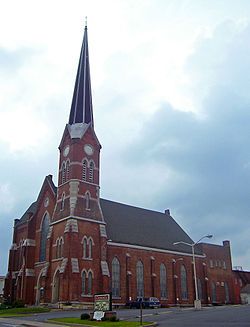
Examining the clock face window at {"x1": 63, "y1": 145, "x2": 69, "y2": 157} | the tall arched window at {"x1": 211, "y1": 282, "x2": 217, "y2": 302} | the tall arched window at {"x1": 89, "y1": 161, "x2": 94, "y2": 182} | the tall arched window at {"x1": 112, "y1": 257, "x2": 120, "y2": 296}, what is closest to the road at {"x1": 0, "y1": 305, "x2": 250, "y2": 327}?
the tall arched window at {"x1": 112, "y1": 257, "x2": 120, "y2": 296}

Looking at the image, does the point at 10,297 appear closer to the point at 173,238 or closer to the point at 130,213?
the point at 130,213

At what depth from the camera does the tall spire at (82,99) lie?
60.7 m

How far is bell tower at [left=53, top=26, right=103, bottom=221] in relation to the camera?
54.3 meters

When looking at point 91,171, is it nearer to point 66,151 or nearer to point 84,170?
point 84,170

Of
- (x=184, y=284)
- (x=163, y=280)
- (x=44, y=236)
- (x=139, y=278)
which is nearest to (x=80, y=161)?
(x=44, y=236)

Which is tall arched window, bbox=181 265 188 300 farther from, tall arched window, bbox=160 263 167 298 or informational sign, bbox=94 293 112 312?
informational sign, bbox=94 293 112 312

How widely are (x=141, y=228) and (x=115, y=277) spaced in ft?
37.3

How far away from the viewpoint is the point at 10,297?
60531mm

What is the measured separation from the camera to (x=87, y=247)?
52.3 metres

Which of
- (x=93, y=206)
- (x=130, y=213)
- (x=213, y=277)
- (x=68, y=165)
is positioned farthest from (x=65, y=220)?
(x=213, y=277)

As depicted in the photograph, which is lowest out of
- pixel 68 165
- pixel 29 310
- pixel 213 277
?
pixel 29 310

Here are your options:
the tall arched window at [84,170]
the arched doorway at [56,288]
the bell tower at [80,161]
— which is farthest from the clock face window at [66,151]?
the arched doorway at [56,288]

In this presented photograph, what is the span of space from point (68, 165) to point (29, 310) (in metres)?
20.6

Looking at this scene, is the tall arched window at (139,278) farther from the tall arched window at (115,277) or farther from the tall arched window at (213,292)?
the tall arched window at (213,292)
